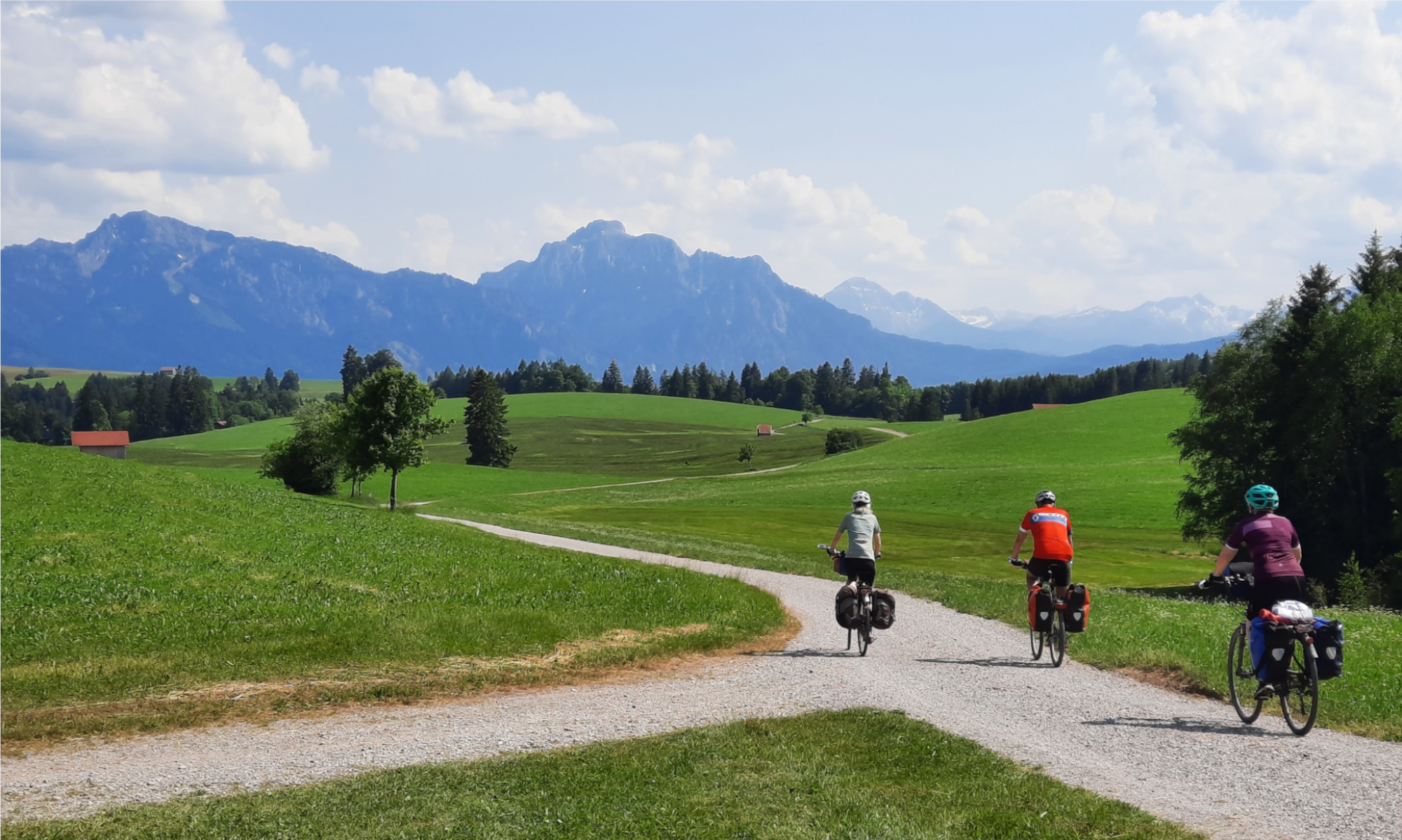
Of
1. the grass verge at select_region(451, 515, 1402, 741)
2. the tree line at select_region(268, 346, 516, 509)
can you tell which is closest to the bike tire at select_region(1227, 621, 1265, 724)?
the grass verge at select_region(451, 515, 1402, 741)

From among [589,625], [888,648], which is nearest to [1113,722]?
[888,648]

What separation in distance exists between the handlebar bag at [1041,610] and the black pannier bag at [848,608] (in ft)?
11.1

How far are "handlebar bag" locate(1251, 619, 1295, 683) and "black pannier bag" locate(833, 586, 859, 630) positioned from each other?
7.82 metres

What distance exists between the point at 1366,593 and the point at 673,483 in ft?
274

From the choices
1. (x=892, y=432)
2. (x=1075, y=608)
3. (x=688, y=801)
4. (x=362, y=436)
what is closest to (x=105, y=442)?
(x=362, y=436)

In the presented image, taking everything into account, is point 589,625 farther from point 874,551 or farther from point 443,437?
point 443,437

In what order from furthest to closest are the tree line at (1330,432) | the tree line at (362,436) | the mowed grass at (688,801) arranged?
1. the tree line at (362,436)
2. the tree line at (1330,432)
3. the mowed grass at (688,801)

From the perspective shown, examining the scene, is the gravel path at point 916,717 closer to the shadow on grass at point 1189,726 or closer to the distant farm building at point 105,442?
the shadow on grass at point 1189,726

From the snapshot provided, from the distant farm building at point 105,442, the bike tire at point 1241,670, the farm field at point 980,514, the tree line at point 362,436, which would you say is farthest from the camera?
the distant farm building at point 105,442

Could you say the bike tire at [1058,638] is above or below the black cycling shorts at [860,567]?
below

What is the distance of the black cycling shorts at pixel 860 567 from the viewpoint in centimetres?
1977

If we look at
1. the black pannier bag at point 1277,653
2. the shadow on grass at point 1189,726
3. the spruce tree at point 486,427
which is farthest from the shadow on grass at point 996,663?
the spruce tree at point 486,427

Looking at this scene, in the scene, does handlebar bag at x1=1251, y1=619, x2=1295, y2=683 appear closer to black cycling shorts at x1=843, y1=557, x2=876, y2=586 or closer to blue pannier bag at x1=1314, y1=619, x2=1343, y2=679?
blue pannier bag at x1=1314, y1=619, x2=1343, y2=679

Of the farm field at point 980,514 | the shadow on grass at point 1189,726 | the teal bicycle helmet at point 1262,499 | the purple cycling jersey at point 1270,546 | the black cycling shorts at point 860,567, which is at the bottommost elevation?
the farm field at point 980,514
